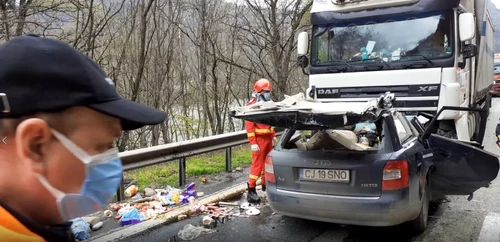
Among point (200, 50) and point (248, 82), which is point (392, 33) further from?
point (248, 82)

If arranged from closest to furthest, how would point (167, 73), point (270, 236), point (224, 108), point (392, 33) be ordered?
point (270, 236), point (392, 33), point (167, 73), point (224, 108)

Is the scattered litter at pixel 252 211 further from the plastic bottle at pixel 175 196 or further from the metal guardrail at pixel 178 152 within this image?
the metal guardrail at pixel 178 152

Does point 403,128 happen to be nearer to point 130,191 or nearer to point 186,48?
point 130,191

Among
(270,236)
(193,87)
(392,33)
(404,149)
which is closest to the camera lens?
(404,149)

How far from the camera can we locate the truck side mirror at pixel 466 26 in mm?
6664

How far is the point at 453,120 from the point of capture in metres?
7.05

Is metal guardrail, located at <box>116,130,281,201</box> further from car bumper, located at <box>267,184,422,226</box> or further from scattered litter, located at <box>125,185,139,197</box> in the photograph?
car bumper, located at <box>267,184,422,226</box>

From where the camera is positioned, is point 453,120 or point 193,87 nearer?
point 453,120

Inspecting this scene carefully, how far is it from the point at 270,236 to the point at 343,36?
468 cm

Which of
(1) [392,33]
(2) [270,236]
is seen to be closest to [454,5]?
(1) [392,33]

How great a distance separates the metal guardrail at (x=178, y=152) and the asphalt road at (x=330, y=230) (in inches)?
43.4

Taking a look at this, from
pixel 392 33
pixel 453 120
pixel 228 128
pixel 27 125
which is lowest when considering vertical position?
pixel 228 128

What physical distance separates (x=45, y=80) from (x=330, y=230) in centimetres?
430

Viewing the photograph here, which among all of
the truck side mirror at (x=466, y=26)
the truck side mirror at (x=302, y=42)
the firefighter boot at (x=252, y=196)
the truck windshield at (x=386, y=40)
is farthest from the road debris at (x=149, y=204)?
the truck side mirror at (x=466, y=26)
